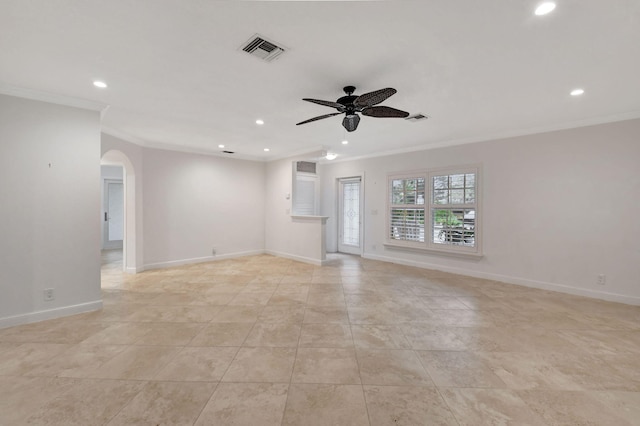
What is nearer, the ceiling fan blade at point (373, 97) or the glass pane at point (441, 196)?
the ceiling fan blade at point (373, 97)

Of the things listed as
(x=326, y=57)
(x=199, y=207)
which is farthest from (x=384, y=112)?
(x=199, y=207)

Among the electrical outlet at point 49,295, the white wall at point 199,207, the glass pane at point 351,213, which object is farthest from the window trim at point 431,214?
the electrical outlet at point 49,295

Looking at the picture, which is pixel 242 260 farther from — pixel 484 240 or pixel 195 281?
pixel 484 240

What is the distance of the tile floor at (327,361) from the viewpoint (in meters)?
1.66

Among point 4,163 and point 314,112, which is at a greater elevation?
point 314,112

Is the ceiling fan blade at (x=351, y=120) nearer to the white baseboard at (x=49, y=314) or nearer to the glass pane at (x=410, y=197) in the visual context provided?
the glass pane at (x=410, y=197)

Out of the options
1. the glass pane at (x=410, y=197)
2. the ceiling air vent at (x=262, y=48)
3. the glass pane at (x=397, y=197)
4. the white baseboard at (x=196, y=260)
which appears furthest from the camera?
the glass pane at (x=397, y=197)

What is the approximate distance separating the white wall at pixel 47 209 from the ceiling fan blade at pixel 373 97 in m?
3.30

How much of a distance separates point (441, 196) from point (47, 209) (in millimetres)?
6071

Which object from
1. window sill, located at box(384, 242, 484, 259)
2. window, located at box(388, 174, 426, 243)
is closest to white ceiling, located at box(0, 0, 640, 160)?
window, located at box(388, 174, 426, 243)

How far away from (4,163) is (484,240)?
6802 mm

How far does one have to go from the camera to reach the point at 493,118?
3.81 m

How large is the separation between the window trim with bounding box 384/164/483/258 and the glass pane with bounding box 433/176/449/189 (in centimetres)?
6

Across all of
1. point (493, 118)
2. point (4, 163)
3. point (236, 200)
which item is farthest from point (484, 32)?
point (236, 200)
